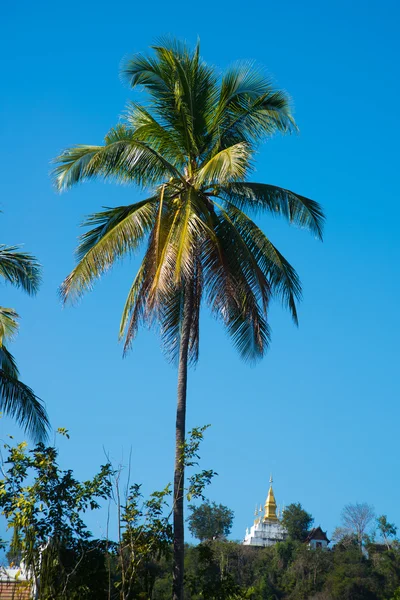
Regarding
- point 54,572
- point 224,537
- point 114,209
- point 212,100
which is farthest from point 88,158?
point 224,537

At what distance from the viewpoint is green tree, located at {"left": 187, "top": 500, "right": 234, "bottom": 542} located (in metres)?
66.8

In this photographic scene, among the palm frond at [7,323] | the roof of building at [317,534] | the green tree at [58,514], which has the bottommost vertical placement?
the green tree at [58,514]

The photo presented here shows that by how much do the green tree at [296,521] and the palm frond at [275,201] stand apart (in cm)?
6022

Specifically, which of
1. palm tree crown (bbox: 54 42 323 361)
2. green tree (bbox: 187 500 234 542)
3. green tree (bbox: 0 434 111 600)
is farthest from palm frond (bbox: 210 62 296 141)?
green tree (bbox: 187 500 234 542)

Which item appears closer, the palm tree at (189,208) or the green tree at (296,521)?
the palm tree at (189,208)

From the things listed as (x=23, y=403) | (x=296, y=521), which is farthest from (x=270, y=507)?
(x=23, y=403)

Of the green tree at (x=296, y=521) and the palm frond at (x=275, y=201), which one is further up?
the green tree at (x=296, y=521)

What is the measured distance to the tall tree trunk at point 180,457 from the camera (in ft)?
35.5

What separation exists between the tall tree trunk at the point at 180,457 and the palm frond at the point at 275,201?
1.88m

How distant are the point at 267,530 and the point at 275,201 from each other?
60856 millimetres

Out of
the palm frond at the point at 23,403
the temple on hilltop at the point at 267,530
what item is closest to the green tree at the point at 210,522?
the temple on hilltop at the point at 267,530

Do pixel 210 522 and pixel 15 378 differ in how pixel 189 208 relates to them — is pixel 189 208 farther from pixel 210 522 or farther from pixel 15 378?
pixel 210 522

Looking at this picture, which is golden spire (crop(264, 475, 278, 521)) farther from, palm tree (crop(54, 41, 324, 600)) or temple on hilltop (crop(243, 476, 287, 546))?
palm tree (crop(54, 41, 324, 600))

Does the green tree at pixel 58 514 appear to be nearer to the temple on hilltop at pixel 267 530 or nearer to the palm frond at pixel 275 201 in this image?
the palm frond at pixel 275 201
